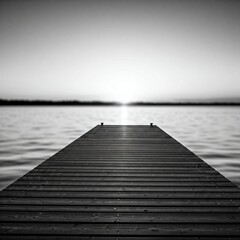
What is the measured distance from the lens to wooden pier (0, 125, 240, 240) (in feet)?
9.52

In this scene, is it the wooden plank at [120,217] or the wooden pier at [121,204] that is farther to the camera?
the wooden plank at [120,217]

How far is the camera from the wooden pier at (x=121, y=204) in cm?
290

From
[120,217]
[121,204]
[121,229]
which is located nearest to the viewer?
[121,229]

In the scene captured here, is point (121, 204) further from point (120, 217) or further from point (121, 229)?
point (121, 229)

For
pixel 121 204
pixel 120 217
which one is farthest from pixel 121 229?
pixel 121 204

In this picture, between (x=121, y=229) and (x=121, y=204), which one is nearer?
(x=121, y=229)

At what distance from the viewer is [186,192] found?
4.18 m

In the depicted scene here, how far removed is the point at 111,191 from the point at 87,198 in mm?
487

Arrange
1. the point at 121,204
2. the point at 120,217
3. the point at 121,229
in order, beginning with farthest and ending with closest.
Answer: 1. the point at 121,204
2. the point at 120,217
3. the point at 121,229

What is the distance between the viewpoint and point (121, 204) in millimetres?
3658

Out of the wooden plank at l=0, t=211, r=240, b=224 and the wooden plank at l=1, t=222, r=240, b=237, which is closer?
the wooden plank at l=1, t=222, r=240, b=237

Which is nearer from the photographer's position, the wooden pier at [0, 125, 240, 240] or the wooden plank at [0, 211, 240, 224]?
the wooden pier at [0, 125, 240, 240]

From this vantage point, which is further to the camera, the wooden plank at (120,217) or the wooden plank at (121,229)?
the wooden plank at (120,217)

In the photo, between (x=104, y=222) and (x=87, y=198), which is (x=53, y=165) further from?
(x=104, y=222)
